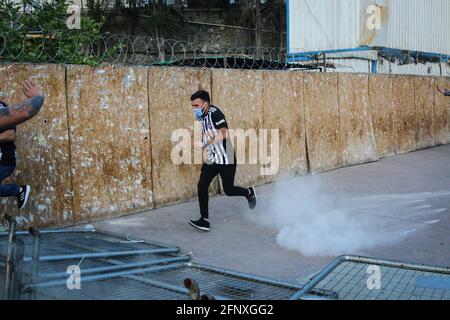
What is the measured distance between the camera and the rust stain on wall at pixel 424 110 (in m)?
14.6

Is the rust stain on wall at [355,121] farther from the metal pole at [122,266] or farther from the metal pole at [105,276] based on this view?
the metal pole at [105,276]

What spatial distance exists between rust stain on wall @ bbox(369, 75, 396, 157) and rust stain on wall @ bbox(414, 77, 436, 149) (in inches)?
67.1

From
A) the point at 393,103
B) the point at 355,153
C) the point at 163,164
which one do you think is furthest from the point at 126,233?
the point at 393,103

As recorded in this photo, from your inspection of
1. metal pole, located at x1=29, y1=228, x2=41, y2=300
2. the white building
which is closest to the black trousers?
metal pole, located at x1=29, y1=228, x2=41, y2=300

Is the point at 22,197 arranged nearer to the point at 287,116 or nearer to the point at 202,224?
the point at 202,224

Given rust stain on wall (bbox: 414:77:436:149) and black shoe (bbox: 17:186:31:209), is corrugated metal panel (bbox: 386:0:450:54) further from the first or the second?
black shoe (bbox: 17:186:31:209)

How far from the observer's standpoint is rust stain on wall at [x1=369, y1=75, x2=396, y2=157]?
12461mm

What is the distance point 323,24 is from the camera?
16.5m

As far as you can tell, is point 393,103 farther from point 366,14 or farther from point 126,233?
point 126,233

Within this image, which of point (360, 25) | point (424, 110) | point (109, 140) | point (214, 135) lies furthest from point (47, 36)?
point (424, 110)

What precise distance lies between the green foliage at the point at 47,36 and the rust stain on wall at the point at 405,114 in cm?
812

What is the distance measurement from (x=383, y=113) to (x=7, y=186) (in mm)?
9645
